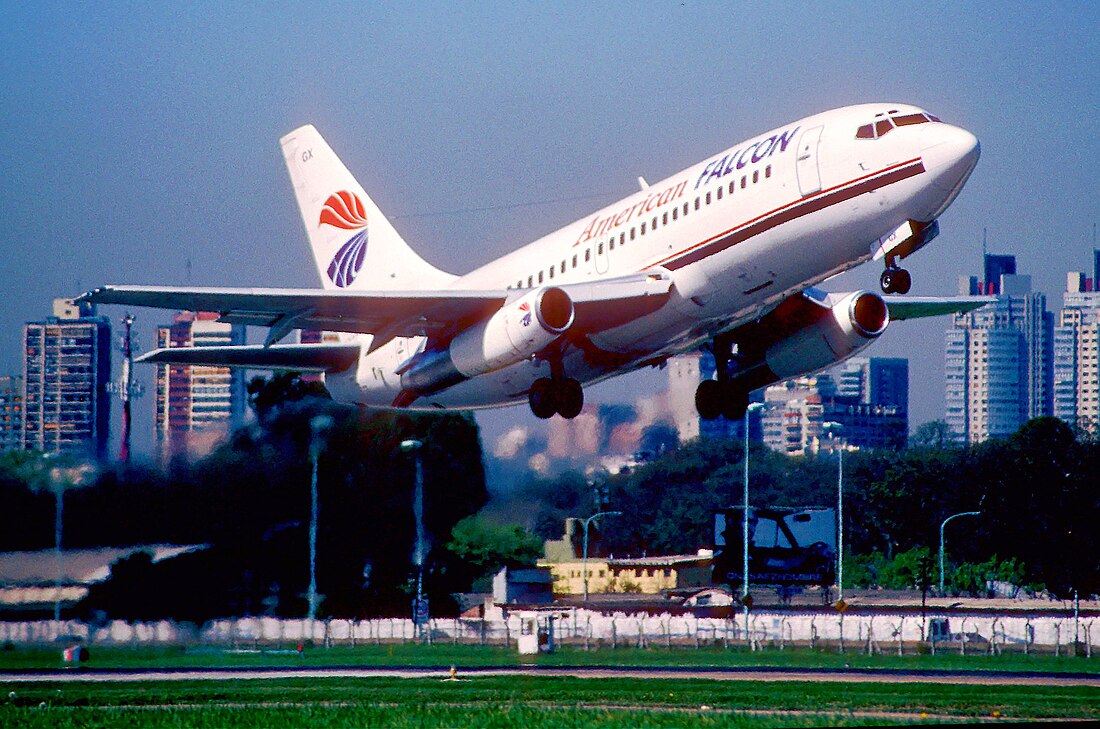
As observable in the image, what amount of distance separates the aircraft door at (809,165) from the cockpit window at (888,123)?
962mm

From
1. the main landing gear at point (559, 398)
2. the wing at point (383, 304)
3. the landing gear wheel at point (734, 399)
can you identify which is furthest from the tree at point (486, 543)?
the main landing gear at point (559, 398)

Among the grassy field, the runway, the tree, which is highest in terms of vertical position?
the tree

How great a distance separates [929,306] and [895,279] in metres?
11.9

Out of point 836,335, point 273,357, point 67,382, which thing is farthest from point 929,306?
point 67,382

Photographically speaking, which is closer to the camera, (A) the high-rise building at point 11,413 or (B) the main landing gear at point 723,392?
(B) the main landing gear at point 723,392

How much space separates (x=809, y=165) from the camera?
3562cm

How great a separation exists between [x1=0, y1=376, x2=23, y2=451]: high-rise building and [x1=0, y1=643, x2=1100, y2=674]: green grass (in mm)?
6119

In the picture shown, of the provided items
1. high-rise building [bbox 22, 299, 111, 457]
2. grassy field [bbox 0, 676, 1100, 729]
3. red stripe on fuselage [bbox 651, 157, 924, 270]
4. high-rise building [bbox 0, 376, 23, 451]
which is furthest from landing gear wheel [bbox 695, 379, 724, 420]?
high-rise building [bbox 0, 376, 23, 451]

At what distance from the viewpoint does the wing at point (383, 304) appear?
38.3 meters

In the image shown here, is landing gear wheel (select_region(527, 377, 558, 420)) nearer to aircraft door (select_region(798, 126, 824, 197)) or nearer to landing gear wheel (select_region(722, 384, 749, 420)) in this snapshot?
landing gear wheel (select_region(722, 384, 749, 420))

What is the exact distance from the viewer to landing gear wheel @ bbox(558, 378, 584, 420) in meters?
40.0

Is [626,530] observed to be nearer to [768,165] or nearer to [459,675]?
[459,675]

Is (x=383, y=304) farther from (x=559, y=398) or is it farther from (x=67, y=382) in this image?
(x=67, y=382)

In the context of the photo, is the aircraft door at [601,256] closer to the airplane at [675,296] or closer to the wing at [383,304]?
the airplane at [675,296]
